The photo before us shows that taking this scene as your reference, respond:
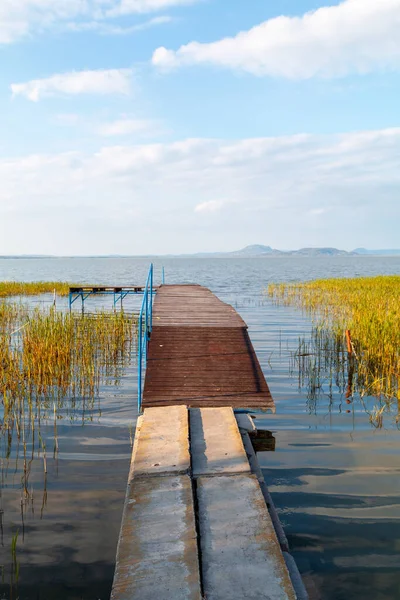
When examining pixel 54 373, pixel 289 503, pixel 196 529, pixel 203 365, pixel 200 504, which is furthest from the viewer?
pixel 54 373

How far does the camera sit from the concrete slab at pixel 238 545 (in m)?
2.88

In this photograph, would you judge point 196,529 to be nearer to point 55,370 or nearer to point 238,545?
point 238,545

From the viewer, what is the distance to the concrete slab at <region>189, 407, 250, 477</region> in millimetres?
4566

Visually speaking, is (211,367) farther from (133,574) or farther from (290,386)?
(133,574)

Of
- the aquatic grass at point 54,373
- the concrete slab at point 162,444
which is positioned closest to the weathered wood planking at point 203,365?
the concrete slab at point 162,444

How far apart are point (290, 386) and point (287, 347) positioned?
4.14 meters

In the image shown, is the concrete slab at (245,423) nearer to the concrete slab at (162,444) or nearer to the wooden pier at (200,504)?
the wooden pier at (200,504)

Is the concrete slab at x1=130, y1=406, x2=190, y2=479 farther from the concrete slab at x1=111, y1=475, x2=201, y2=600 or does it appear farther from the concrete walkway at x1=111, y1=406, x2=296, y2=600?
the concrete slab at x1=111, y1=475, x2=201, y2=600

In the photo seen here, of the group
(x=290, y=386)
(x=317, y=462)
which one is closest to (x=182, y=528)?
(x=317, y=462)

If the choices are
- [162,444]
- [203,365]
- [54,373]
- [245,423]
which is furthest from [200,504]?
[54,373]

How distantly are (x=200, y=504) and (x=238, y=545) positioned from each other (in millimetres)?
628

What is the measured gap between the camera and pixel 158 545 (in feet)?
10.8

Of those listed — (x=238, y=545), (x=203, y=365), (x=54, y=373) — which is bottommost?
(x=54, y=373)

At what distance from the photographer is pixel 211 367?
825 centimetres
